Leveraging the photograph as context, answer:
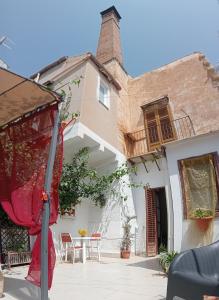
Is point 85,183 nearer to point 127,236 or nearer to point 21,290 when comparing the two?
point 127,236

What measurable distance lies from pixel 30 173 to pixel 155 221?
6.96m

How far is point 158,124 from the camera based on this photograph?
38.4 feet

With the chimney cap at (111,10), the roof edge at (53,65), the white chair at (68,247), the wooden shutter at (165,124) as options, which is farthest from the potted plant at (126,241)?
the chimney cap at (111,10)

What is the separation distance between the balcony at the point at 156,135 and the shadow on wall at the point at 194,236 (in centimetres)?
384

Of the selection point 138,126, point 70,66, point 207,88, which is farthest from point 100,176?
point 207,88

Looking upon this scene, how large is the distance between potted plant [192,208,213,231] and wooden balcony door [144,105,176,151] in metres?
4.02

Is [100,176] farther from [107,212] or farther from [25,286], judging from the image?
[25,286]

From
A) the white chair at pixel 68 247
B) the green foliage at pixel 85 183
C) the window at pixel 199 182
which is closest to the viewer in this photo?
the window at pixel 199 182

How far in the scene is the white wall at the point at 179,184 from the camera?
7512 mm

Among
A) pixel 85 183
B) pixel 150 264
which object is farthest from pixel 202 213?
pixel 85 183

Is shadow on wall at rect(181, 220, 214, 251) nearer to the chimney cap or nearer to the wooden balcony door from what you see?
the wooden balcony door

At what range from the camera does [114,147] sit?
36.6 ft

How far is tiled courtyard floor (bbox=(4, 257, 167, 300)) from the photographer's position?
15.4 ft

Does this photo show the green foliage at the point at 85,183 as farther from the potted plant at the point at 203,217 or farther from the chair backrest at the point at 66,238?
the potted plant at the point at 203,217
